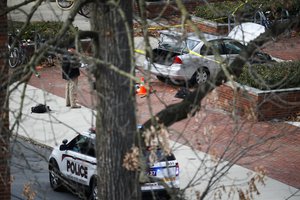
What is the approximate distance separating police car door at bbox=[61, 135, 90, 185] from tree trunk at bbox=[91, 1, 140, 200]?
26.0 ft

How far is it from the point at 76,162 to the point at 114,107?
894 centimetres

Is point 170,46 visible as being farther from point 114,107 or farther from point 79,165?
point 114,107

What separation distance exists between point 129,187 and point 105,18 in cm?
150

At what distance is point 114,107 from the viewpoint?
7918mm

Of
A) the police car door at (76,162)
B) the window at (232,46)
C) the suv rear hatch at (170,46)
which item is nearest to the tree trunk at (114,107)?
the suv rear hatch at (170,46)

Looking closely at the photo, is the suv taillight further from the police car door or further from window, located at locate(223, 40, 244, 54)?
the police car door

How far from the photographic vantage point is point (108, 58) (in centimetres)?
806

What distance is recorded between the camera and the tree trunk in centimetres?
802

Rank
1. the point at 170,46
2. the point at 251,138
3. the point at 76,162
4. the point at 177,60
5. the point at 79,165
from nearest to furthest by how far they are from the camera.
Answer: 1. the point at 79,165
2. the point at 76,162
3. the point at 251,138
4. the point at 170,46
5. the point at 177,60

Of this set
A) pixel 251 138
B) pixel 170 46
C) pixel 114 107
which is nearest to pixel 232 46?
pixel 170 46

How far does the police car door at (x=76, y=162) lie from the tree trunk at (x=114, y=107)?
26.0 ft

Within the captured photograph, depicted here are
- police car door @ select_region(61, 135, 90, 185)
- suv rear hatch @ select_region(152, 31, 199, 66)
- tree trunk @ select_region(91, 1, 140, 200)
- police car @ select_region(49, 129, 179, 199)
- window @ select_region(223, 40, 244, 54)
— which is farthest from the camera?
window @ select_region(223, 40, 244, 54)

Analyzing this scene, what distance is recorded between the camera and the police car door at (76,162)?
648 inches

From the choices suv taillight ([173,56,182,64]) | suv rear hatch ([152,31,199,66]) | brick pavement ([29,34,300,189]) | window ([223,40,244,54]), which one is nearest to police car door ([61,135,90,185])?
brick pavement ([29,34,300,189])
